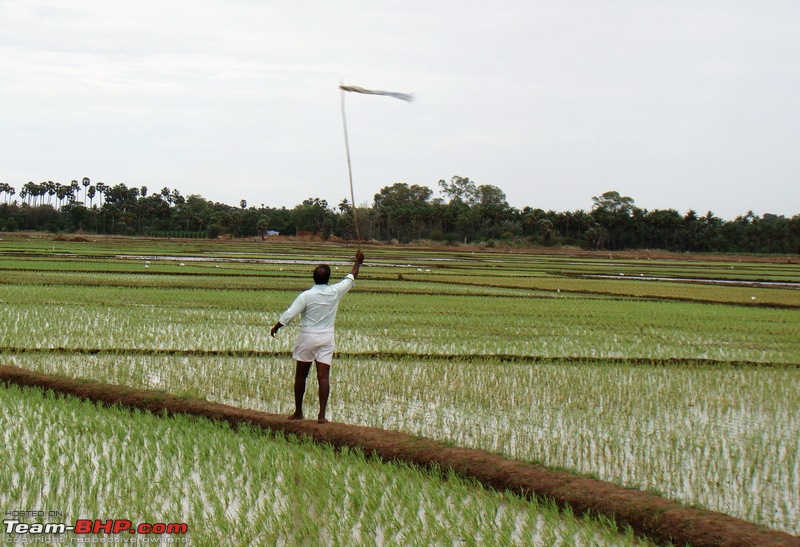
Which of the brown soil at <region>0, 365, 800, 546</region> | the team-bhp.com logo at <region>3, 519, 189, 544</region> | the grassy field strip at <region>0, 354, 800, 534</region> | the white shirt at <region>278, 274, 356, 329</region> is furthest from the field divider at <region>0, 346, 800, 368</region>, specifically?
the team-bhp.com logo at <region>3, 519, 189, 544</region>

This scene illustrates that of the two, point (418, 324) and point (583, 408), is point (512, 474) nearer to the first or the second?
point (583, 408)

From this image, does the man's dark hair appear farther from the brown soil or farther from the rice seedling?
the rice seedling

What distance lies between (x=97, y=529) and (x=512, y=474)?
223cm

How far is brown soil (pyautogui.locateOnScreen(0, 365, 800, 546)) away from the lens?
390cm

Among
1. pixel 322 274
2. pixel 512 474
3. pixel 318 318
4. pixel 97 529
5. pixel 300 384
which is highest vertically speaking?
pixel 322 274

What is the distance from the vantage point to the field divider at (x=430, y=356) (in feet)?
28.8

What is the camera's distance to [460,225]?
69.2m

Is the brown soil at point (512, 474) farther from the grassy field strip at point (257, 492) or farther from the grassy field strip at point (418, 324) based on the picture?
the grassy field strip at point (418, 324)

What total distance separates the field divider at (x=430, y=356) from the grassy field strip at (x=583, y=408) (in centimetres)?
19

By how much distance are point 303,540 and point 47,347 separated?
246 inches

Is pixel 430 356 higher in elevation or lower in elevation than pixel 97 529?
lower

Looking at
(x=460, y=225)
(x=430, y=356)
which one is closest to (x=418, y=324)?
(x=430, y=356)

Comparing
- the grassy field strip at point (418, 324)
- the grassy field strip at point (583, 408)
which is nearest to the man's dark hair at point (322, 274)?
the grassy field strip at point (583, 408)

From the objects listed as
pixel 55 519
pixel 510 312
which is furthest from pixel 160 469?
pixel 510 312
